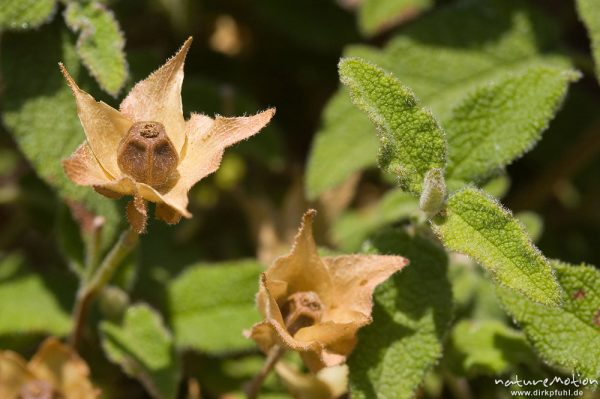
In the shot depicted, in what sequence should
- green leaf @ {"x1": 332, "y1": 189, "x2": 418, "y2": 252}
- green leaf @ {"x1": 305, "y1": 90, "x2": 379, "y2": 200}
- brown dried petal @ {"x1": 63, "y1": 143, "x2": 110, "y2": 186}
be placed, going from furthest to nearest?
1. green leaf @ {"x1": 305, "y1": 90, "x2": 379, "y2": 200}
2. green leaf @ {"x1": 332, "y1": 189, "x2": 418, "y2": 252}
3. brown dried petal @ {"x1": 63, "y1": 143, "x2": 110, "y2": 186}

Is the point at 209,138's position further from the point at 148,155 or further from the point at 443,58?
the point at 443,58

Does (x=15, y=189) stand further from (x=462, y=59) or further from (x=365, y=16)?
(x=462, y=59)

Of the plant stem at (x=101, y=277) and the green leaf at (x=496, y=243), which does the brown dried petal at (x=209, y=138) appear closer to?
the plant stem at (x=101, y=277)

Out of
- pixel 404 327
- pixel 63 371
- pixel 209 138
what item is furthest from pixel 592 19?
pixel 63 371

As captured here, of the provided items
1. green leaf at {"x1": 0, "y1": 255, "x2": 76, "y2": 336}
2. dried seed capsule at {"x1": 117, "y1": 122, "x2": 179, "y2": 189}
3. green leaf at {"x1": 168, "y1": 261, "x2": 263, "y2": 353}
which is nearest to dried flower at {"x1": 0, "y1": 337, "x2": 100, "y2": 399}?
green leaf at {"x1": 0, "y1": 255, "x2": 76, "y2": 336}

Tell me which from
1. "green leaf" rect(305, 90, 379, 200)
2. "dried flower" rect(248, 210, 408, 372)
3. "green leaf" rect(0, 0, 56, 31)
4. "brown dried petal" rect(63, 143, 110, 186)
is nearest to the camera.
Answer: "brown dried petal" rect(63, 143, 110, 186)

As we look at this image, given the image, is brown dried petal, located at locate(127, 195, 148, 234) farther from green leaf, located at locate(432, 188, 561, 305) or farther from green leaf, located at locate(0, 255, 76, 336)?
green leaf, located at locate(0, 255, 76, 336)

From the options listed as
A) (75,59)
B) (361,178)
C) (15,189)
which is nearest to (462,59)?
(361,178)
